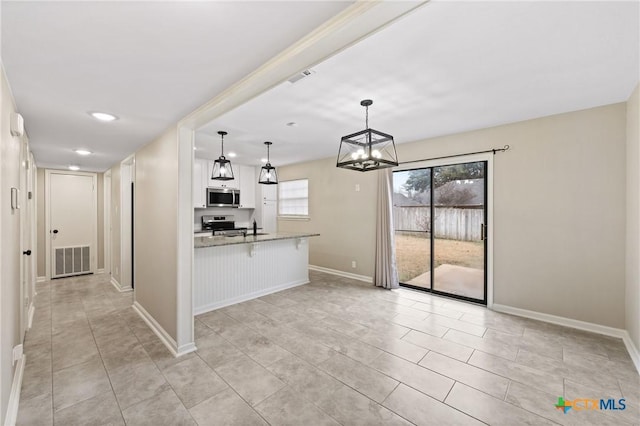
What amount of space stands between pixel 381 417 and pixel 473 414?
0.62 metres

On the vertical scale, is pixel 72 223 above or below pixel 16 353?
above

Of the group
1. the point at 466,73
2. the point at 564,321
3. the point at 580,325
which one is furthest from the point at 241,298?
the point at 580,325

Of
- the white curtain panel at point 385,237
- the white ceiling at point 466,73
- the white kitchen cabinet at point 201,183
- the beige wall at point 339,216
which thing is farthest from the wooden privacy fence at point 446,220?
the white kitchen cabinet at point 201,183

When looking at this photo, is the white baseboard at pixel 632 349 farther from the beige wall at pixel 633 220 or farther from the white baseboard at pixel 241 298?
the white baseboard at pixel 241 298

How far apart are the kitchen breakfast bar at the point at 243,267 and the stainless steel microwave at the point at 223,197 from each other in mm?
1811

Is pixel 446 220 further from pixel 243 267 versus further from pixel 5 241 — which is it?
pixel 5 241

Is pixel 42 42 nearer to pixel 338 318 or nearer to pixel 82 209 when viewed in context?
pixel 338 318

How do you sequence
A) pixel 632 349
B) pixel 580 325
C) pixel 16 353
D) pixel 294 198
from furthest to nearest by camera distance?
pixel 294 198 → pixel 580 325 → pixel 632 349 → pixel 16 353

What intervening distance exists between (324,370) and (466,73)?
2.75 m

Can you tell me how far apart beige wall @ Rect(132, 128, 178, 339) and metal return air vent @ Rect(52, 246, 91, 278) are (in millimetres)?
3162

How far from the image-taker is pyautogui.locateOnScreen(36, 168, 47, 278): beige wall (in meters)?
5.35

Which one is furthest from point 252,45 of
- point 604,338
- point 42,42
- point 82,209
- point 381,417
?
point 82,209

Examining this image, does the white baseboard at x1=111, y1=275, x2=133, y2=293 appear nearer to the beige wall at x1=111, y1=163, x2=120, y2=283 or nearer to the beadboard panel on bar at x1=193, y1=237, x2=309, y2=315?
the beige wall at x1=111, y1=163, x2=120, y2=283

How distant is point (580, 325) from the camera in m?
3.08
